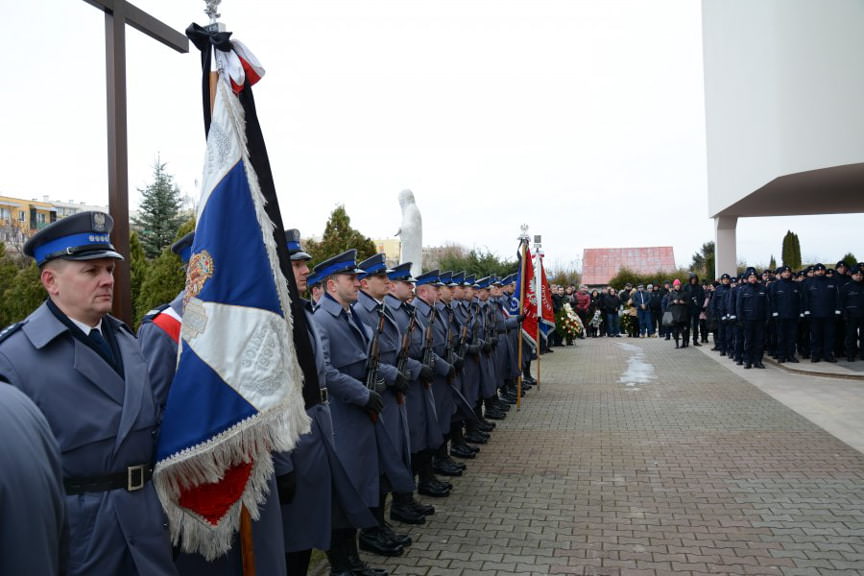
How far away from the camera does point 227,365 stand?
262cm

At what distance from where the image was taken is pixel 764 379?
537 inches

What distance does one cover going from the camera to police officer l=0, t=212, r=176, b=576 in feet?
7.28

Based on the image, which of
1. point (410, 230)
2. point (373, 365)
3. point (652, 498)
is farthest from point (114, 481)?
point (410, 230)

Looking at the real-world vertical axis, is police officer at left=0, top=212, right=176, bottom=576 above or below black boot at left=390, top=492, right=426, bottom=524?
above

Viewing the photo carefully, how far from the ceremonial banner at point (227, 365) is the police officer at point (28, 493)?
43.6 inches

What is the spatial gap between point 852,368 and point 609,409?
6.27 meters

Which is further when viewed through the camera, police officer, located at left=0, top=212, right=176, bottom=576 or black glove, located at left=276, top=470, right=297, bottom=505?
black glove, located at left=276, top=470, right=297, bottom=505

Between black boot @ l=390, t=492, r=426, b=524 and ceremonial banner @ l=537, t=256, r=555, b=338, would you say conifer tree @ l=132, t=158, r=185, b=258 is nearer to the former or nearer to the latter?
ceremonial banner @ l=537, t=256, r=555, b=338

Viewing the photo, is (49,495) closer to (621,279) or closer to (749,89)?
(749,89)

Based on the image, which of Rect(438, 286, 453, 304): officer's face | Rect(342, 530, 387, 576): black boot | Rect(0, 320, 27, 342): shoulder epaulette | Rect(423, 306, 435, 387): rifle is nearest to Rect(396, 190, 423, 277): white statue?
Rect(438, 286, 453, 304): officer's face

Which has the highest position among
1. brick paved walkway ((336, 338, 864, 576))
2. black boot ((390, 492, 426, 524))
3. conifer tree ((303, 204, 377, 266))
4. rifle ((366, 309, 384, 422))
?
conifer tree ((303, 204, 377, 266))

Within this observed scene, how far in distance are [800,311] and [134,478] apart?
51.7 ft

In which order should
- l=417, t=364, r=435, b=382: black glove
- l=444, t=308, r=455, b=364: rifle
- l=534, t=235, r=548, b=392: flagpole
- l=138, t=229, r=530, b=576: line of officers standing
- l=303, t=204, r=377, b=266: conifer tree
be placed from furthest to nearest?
l=303, t=204, r=377, b=266: conifer tree, l=534, t=235, r=548, b=392: flagpole, l=444, t=308, r=455, b=364: rifle, l=417, t=364, r=435, b=382: black glove, l=138, t=229, r=530, b=576: line of officers standing

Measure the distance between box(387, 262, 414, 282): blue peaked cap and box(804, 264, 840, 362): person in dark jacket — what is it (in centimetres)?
1173
